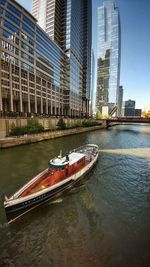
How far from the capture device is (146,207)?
12.7 meters

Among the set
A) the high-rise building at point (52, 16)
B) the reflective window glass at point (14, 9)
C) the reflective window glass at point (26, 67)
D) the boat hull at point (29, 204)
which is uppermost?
the high-rise building at point (52, 16)

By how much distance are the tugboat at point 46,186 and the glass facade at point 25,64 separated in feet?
164

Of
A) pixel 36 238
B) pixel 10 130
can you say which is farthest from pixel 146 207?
pixel 10 130

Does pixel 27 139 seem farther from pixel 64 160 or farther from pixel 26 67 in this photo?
pixel 26 67

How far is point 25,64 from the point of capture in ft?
228

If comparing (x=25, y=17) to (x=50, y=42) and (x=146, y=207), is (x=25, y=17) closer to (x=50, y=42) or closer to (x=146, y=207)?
(x=50, y=42)

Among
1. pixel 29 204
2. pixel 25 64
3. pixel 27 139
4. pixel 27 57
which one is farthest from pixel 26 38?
pixel 29 204

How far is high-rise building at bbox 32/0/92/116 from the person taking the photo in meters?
109

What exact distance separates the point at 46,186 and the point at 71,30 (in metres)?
129

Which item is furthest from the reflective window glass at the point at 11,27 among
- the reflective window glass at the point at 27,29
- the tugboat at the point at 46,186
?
the tugboat at the point at 46,186

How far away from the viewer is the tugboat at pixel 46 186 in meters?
10.6

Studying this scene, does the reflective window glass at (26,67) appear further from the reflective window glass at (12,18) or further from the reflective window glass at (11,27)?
the reflective window glass at (12,18)

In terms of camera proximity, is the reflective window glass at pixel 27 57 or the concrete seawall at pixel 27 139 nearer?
the concrete seawall at pixel 27 139

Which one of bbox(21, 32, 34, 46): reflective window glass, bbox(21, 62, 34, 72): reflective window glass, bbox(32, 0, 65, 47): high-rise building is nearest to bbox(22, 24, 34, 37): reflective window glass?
bbox(21, 32, 34, 46): reflective window glass
